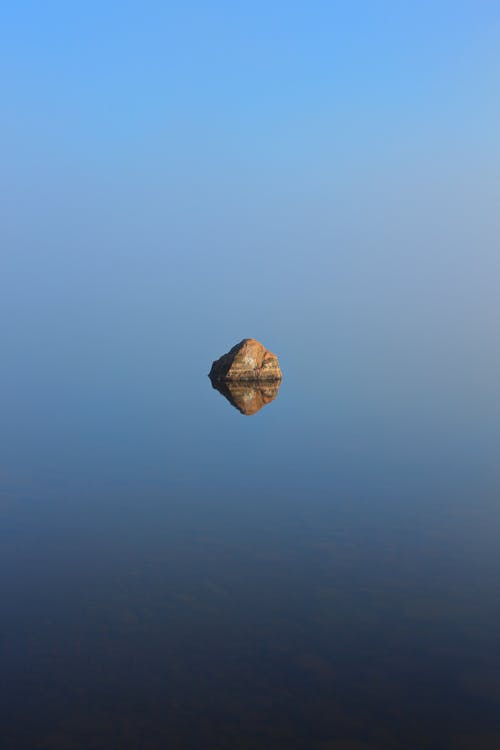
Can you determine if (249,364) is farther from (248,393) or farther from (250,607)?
(250,607)

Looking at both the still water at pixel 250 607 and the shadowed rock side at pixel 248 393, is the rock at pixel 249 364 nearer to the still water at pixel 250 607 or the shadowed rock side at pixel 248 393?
the shadowed rock side at pixel 248 393

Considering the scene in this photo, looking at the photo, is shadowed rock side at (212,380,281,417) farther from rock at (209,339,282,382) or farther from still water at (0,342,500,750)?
still water at (0,342,500,750)

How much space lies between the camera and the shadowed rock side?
3543 centimetres

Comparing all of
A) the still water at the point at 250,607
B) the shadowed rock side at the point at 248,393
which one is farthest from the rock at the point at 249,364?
the still water at the point at 250,607

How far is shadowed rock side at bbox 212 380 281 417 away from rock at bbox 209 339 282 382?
0.26 m

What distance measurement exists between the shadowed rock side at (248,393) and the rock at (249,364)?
0.26m

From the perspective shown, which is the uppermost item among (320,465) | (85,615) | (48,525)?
(320,465)

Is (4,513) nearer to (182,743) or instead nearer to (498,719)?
(182,743)

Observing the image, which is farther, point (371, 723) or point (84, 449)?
point (84, 449)

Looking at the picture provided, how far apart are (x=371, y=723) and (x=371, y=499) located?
36.3 feet

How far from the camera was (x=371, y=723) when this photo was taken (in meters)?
10.5

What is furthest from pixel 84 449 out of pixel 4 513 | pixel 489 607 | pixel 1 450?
pixel 489 607

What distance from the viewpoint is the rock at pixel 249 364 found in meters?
40.4

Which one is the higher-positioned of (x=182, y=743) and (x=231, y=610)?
(x=231, y=610)
